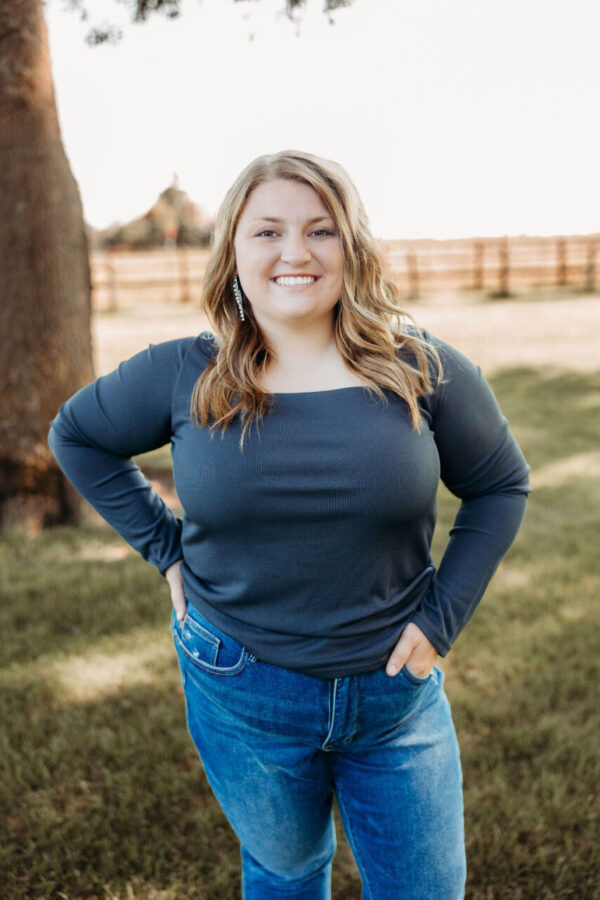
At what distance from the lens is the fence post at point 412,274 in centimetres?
2012

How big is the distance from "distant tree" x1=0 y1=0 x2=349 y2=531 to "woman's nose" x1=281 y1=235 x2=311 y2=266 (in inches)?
137

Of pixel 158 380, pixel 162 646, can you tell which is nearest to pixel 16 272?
pixel 162 646

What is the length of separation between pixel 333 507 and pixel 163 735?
74.5 inches

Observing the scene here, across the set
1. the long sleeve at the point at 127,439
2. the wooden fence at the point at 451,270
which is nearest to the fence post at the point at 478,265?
the wooden fence at the point at 451,270

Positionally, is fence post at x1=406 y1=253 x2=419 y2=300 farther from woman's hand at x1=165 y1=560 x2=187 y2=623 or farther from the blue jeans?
the blue jeans

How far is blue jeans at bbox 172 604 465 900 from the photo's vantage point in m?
1.54

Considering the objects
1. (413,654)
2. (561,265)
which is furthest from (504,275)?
(413,654)

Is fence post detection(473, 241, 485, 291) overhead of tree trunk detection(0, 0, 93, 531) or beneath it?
beneath

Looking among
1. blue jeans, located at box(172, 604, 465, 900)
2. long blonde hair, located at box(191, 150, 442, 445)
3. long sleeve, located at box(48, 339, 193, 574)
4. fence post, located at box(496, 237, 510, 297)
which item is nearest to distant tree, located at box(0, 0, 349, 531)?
long sleeve, located at box(48, 339, 193, 574)

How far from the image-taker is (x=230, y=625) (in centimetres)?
161

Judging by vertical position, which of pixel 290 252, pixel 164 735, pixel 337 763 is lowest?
pixel 164 735

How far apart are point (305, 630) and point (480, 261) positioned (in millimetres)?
22456

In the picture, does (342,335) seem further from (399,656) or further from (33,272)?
(33,272)

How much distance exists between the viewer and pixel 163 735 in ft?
9.78
